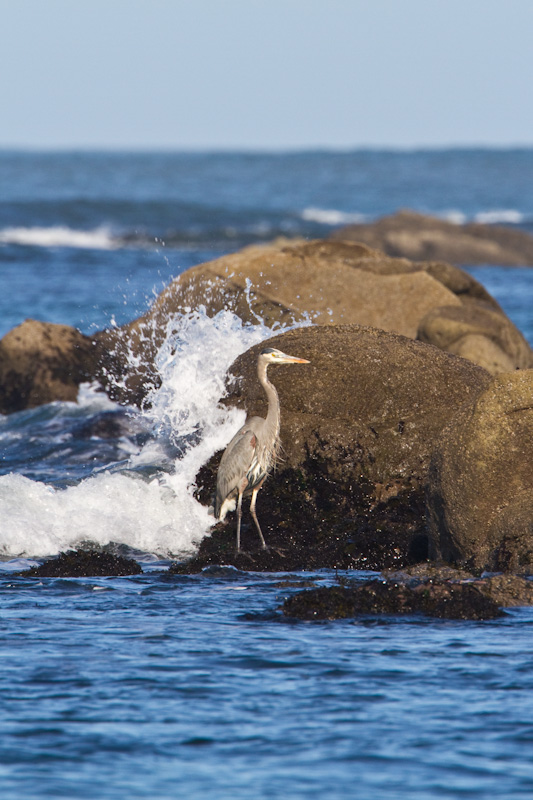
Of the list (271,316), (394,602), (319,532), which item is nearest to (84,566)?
(319,532)

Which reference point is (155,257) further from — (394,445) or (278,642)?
(278,642)

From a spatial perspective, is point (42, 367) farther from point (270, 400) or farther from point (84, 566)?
point (84, 566)

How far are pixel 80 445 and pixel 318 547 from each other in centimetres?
591

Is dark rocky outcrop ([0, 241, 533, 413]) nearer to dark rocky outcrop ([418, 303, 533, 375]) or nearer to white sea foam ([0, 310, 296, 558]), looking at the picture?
dark rocky outcrop ([418, 303, 533, 375])

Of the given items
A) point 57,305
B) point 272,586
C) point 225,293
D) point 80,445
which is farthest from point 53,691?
point 57,305

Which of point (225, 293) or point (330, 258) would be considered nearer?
point (225, 293)

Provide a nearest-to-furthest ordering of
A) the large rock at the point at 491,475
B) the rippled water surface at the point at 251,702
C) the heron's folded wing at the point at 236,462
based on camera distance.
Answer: the rippled water surface at the point at 251,702 → the large rock at the point at 491,475 → the heron's folded wing at the point at 236,462

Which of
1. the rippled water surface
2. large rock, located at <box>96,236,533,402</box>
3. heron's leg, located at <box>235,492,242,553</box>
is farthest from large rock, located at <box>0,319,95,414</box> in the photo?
the rippled water surface

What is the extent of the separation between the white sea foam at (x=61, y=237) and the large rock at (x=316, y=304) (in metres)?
33.7

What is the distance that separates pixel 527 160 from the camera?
139250mm

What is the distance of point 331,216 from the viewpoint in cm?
7062

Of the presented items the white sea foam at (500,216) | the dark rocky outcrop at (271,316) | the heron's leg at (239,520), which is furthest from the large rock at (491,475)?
the white sea foam at (500,216)

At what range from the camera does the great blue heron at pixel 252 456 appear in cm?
1023

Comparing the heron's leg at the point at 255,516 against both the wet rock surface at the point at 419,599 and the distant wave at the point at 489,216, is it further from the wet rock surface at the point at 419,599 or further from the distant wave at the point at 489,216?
the distant wave at the point at 489,216
